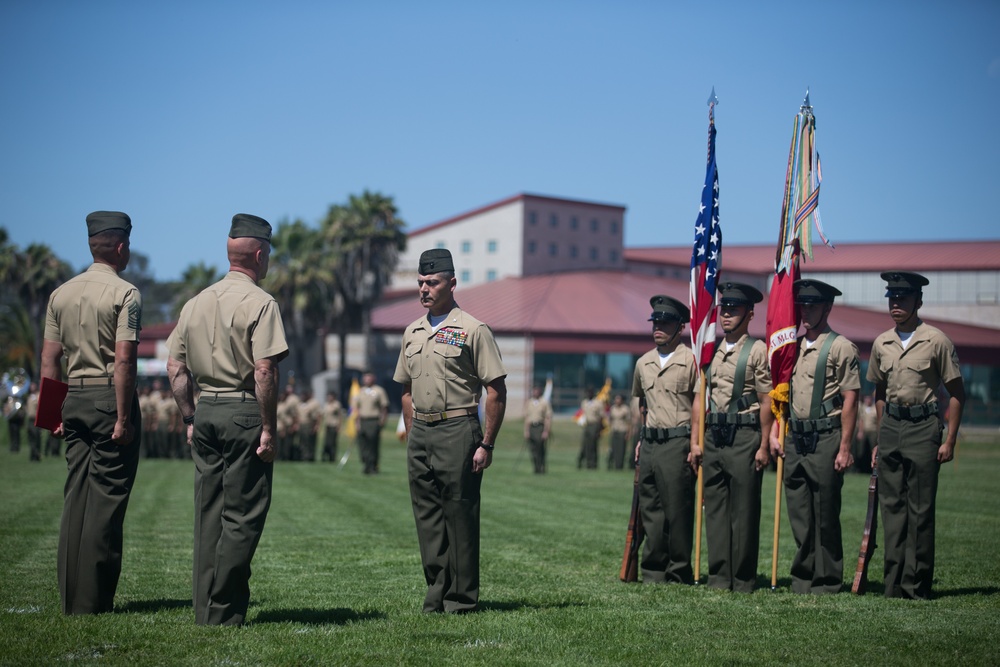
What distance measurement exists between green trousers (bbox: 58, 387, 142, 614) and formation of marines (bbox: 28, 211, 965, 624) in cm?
1

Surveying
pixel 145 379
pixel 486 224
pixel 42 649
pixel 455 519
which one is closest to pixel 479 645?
pixel 455 519

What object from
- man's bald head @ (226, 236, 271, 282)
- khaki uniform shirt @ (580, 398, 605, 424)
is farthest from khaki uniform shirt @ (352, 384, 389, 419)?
man's bald head @ (226, 236, 271, 282)

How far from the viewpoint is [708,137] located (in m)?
9.74

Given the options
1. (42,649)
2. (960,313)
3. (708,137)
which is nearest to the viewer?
(42,649)

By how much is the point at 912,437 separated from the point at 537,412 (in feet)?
74.1

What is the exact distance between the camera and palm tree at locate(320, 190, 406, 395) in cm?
6500

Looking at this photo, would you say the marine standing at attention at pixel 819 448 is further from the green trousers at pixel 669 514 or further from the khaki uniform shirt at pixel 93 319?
the khaki uniform shirt at pixel 93 319

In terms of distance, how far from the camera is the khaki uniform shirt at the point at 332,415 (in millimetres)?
33375

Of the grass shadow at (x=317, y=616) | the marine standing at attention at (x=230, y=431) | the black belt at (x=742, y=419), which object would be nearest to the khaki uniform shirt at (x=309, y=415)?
the black belt at (x=742, y=419)

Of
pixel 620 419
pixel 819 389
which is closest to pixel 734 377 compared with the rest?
pixel 819 389

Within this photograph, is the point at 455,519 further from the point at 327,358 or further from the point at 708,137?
the point at 327,358

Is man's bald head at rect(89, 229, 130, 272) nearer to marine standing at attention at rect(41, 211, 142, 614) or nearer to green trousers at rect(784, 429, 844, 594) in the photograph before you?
marine standing at attention at rect(41, 211, 142, 614)

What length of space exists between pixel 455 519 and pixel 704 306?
10.1 feet

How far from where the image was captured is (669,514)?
887cm
